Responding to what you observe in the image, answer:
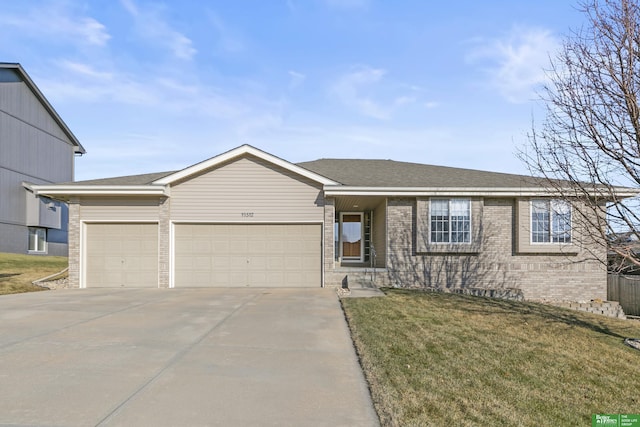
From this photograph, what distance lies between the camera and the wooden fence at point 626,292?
1555cm

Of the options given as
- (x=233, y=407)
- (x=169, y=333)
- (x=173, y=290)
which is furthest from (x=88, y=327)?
(x=173, y=290)

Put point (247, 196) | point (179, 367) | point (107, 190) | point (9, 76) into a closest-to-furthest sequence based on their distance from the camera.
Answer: point (179, 367)
point (107, 190)
point (247, 196)
point (9, 76)

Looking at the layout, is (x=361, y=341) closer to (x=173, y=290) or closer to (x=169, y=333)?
(x=169, y=333)

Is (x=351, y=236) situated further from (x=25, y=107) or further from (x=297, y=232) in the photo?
(x=25, y=107)

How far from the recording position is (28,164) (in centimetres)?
2794

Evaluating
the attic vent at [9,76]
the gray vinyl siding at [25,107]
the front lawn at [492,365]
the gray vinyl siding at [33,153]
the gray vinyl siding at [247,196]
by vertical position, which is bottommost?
the front lawn at [492,365]

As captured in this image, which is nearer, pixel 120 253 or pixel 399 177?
pixel 120 253

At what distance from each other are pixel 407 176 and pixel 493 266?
14.1 feet

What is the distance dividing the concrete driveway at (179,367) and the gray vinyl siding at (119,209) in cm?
529

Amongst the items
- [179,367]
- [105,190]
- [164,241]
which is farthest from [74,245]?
[179,367]

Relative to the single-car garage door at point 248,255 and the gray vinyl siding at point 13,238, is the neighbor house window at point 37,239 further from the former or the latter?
the single-car garage door at point 248,255

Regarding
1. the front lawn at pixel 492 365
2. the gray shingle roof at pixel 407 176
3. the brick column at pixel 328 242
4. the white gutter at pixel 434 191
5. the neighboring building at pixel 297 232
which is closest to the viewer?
the front lawn at pixel 492 365

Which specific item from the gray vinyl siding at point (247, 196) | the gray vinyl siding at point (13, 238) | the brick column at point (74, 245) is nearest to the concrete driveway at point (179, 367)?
the brick column at point (74, 245)

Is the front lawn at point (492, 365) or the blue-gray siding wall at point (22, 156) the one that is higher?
the blue-gray siding wall at point (22, 156)
